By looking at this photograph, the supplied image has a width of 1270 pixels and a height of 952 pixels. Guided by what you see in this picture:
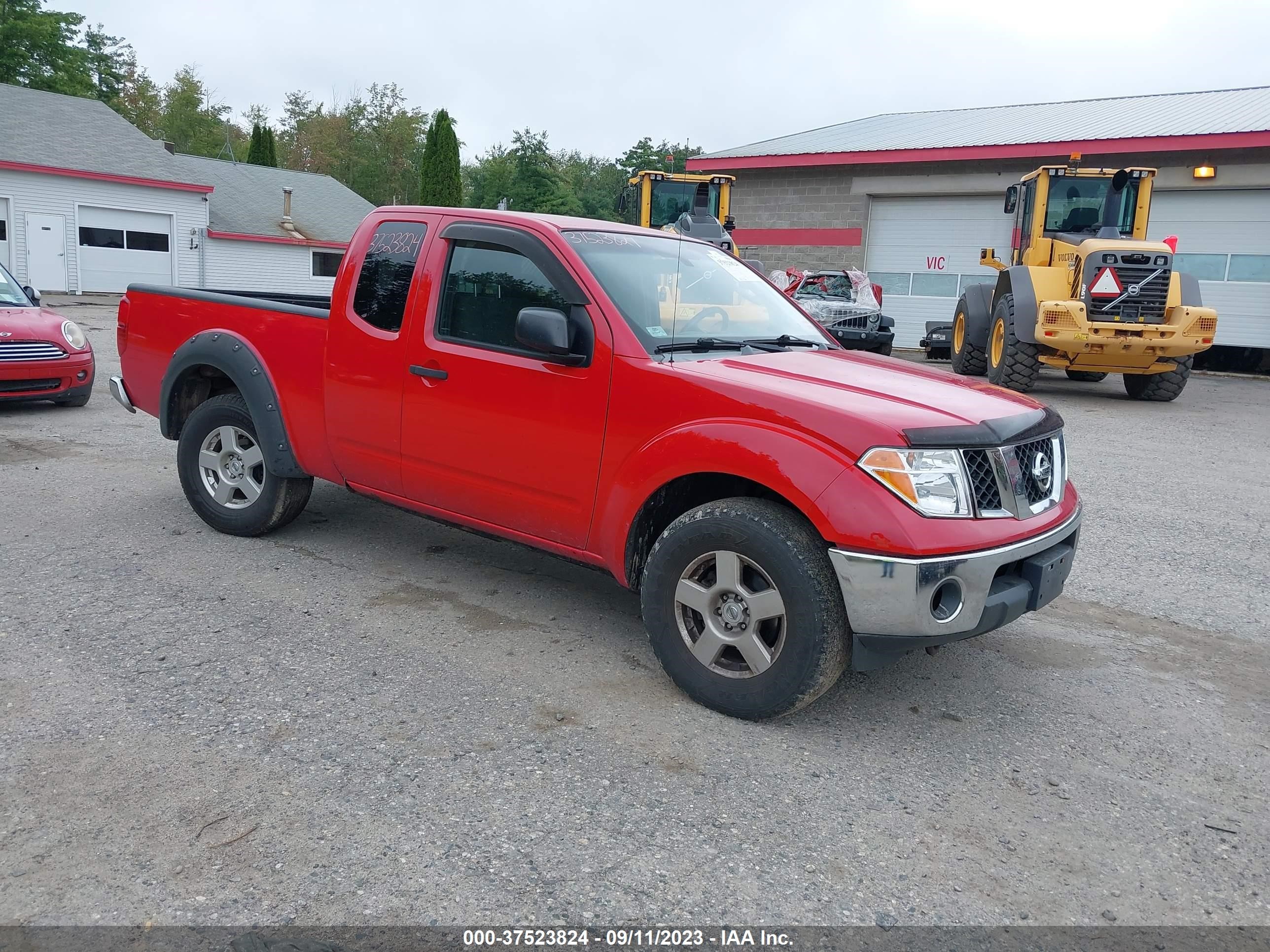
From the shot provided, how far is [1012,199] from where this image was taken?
Result: 15727 mm

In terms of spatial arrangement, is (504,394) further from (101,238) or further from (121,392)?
(101,238)

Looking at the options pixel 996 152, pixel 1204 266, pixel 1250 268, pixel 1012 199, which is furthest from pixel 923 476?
pixel 996 152

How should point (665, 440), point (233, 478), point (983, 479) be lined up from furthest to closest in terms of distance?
point (233, 478), point (665, 440), point (983, 479)

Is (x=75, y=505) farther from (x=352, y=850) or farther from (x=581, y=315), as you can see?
(x=352, y=850)

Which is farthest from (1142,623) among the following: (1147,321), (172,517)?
(1147,321)

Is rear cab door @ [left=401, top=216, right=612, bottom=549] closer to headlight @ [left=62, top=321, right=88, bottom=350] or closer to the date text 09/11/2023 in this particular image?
the date text 09/11/2023

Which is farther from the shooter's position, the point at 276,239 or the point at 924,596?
the point at 276,239

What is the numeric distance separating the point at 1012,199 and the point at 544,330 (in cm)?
1380

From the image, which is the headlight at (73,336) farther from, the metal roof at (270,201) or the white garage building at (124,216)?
the metal roof at (270,201)

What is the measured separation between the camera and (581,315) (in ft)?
13.7

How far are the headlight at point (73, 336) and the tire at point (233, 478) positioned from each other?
16.8 feet

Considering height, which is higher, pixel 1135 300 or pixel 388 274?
pixel 1135 300

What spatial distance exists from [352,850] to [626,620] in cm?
212

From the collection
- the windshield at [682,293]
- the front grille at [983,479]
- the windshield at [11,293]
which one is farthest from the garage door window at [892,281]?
the front grille at [983,479]
